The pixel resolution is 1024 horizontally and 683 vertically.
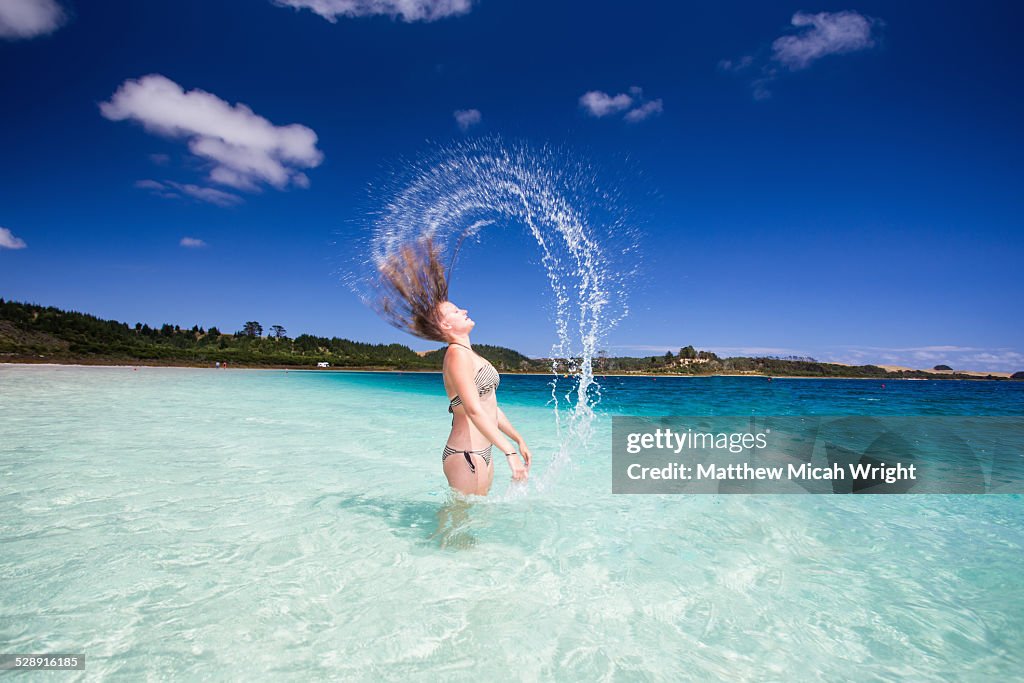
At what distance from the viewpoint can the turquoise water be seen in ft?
9.66

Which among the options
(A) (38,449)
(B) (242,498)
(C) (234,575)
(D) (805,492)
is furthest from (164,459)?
(D) (805,492)

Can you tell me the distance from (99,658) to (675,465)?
934 centimetres

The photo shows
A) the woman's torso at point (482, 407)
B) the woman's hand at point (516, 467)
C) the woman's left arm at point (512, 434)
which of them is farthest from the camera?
the woman's left arm at point (512, 434)

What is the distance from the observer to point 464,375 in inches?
157

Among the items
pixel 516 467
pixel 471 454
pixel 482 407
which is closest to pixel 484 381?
pixel 482 407

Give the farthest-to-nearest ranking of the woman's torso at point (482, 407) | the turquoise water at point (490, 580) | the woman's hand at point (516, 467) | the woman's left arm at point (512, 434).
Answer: the woman's left arm at point (512, 434) → the woman's torso at point (482, 407) → the woman's hand at point (516, 467) → the turquoise water at point (490, 580)

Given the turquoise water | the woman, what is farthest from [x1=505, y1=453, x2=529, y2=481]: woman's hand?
the turquoise water

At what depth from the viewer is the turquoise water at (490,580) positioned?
295cm

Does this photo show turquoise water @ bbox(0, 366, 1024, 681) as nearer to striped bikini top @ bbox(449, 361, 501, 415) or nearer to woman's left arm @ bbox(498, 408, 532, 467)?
woman's left arm @ bbox(498, 408, 532, 467)

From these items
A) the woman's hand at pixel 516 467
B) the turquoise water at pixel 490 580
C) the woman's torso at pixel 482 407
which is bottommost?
the turquoise water at pixel 490 580

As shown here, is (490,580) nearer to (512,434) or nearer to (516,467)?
(516,467)

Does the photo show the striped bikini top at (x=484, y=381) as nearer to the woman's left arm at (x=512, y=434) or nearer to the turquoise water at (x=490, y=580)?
the woman's left arm at (x=512, y=434)

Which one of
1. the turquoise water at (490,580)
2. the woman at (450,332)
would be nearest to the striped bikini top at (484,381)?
the woman at (450,332)

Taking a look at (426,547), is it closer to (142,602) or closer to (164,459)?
(142,602)
